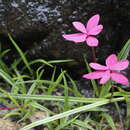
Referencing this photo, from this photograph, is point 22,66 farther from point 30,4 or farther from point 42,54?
point 30,4

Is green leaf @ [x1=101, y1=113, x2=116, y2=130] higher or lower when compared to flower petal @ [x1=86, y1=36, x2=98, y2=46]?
lower

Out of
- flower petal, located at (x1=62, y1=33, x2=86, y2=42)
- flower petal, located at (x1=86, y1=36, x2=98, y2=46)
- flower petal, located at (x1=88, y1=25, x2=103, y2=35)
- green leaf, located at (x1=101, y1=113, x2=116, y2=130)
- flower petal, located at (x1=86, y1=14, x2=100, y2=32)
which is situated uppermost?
flower petal, located at (x1=86, y1=14, x2=100, y2=32)

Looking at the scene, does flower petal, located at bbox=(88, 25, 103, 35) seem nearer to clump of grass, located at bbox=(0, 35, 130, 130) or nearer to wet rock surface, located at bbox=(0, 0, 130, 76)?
clump of grass, located at bbox=(0, 35, 130, 130)

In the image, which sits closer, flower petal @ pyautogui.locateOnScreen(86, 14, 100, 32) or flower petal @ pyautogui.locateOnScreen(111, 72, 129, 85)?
flower petal @ pyautogui.locateOnScreen(111, 72, 129, 85)

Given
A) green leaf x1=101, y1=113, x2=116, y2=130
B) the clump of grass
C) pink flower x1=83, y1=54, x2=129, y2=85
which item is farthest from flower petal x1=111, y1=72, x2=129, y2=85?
green leaf x1=101, y1=113, x2=116, y2=130

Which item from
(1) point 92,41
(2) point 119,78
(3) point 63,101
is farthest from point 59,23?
(2) point 119,78

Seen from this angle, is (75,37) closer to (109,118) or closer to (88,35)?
(88,35)

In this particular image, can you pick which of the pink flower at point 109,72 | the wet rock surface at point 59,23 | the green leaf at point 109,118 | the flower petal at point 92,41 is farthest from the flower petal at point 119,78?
the wet rock surface at point 59,23

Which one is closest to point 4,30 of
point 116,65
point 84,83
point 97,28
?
point 84,83

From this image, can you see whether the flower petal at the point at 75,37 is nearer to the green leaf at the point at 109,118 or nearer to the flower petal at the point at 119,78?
the flower petal at the point at 119,78
